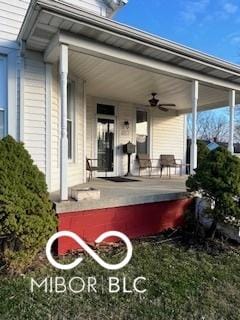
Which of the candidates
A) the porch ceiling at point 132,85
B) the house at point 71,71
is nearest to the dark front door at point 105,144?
the porch ceiling at point 132,85

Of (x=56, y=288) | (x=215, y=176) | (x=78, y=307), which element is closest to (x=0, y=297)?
(x=56, y=288)

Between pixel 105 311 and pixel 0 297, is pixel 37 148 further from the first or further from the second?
pixel 105 311

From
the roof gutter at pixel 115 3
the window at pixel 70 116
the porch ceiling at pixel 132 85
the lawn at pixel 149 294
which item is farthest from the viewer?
the roof gutter at pixel 115 3

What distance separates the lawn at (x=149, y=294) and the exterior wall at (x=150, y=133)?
5393 mm

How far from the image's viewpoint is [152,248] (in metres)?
4.49

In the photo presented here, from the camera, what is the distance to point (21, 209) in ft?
11.1

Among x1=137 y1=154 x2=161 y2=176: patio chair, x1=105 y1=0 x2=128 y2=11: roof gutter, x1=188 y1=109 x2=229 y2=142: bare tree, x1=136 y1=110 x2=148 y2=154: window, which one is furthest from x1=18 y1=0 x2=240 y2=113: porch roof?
x1=188 y1=109 x2=229 y2=142: bare tree

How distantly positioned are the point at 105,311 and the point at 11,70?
13.5ft

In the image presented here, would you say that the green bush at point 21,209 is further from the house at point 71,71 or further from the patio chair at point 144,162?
the patio chair at point 144,162

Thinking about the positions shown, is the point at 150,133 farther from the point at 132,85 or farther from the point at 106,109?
the point at 132,85

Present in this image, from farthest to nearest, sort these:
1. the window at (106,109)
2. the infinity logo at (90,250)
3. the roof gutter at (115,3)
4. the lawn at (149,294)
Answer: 1. the window at (106,109)
2. the roof gutter at (115,3)
3. the infinity logo at (90,250)
4. the lawn at (149,294)

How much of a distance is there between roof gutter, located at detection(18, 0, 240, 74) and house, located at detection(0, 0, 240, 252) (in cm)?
1

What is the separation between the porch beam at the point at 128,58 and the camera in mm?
4476

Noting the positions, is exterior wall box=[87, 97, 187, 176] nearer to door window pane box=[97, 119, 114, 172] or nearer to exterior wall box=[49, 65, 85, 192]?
door window pane box=[97, 119, 114, 172]
